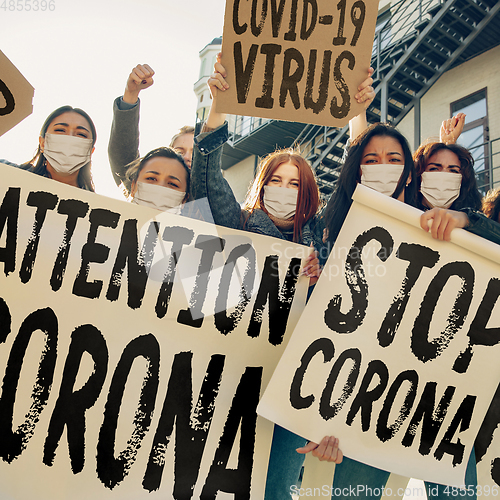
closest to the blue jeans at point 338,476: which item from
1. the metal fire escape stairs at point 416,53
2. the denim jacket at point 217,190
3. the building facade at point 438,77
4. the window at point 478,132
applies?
the denim jacket at point 217,190

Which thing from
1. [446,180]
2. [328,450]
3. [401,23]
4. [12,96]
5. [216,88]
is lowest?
[328,450]

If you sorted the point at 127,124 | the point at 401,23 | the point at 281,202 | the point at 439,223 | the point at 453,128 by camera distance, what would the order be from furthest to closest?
1. the point at 401,23
2. the point at 453,128
3. the point at 127,124
4. the point at 281,202
5. the point at 439,223

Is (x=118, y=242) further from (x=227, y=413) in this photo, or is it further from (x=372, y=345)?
(x=372, y=345)

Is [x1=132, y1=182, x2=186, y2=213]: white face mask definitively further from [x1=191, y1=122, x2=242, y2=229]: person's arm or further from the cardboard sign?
the cardboard sign

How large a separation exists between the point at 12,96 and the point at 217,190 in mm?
994

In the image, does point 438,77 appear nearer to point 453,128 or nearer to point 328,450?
point 453,128

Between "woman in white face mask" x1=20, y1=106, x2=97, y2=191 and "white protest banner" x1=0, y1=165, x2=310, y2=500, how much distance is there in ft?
0.77

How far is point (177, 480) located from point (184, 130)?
203cm

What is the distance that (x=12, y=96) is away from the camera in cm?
175

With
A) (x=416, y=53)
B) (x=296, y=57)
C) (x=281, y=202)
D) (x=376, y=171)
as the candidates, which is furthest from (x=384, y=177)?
(x=416, y=53)

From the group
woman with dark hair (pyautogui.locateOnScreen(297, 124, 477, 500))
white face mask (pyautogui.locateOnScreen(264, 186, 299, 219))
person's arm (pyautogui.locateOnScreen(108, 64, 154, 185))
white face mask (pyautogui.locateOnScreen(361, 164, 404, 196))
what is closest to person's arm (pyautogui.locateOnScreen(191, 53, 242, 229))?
white face mask (pyautogui.locateOnScreen(264, 186, 299, 219))

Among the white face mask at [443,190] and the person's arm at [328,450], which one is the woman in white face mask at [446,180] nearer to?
the white face mask at [443,190]

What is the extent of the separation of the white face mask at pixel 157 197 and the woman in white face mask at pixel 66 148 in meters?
0.31

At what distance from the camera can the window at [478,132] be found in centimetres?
723
